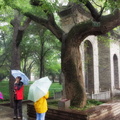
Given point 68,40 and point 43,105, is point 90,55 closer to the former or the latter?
point 68,40

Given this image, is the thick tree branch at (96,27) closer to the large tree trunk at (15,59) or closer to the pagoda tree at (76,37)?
the pagoda tree at (76,37)

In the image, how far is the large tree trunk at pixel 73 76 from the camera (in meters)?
8.27

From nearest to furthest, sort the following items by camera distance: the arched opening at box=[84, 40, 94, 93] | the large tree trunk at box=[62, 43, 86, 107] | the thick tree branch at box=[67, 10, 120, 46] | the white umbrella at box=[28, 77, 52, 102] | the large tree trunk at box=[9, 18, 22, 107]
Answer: the white umbrella at box=[28, 77, 52, 102]
the thick tree branch at box=[67, 10, 120, 46]
the large tree trunk at box=[62, 43, 86, 107]
the large tree trunk at box=[9, 18, 22, 107]
the arched opening at box=[84, 40, 94, 93]

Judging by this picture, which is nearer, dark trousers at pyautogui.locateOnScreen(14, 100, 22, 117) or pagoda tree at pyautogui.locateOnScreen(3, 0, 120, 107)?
dark trousers at pyautogui.locateOnScreen(14, 100, 22, 117)

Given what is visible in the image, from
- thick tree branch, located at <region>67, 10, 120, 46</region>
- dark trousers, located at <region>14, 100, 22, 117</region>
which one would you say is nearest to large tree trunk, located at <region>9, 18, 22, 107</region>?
dark trousers, located at <region>14, 100, 22, 117</region>

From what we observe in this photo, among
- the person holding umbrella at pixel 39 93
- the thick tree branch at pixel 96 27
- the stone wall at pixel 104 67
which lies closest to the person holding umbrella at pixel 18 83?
the person holding umbrella at pixel 39 93

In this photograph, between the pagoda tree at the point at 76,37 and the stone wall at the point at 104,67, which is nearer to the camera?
the pagoda tree at the point at 76,37

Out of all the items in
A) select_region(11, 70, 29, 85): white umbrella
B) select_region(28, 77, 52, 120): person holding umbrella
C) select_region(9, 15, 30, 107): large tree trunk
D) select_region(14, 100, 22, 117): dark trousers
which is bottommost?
select_region(14, 100, 22, 117): dark trousers

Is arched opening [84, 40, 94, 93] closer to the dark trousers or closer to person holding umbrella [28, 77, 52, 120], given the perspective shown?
the dark trousers

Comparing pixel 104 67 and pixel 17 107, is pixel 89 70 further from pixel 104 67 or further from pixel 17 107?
pixel 17 107

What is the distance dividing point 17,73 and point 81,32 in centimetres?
337

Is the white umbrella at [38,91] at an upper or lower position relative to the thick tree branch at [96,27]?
lower

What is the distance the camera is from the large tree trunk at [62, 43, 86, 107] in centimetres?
827

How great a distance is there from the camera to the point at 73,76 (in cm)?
837
